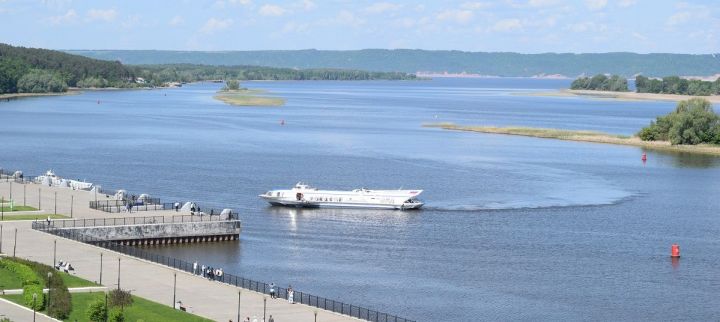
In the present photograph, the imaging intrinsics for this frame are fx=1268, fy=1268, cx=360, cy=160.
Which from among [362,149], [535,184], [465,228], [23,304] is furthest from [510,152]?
[23,304]

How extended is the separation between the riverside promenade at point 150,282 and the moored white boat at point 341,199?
19.9m

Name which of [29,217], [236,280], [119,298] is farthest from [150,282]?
[29,217]

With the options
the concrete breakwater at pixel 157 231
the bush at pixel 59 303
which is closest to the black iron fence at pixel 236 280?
the concrete breakwater at pixel 157 231

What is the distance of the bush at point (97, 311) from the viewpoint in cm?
5019

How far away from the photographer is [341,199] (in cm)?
10012

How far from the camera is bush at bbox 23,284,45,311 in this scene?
52.0m

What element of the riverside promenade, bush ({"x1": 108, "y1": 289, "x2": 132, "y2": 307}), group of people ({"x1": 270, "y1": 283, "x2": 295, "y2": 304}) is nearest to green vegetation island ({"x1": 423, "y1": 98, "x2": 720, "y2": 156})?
the riverside promenade

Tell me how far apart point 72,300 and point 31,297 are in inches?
98.3

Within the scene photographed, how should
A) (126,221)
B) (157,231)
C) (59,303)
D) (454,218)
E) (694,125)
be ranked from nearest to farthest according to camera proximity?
(59,303)
(157,231)
(126,221)
(454,218)
(694,125)

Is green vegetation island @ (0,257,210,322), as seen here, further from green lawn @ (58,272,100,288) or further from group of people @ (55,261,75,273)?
group of people @ (55,261,75,273)

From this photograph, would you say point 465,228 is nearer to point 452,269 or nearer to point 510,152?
point 452,269

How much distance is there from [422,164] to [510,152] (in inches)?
892

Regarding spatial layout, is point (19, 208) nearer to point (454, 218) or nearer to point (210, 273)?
point (210, 273)

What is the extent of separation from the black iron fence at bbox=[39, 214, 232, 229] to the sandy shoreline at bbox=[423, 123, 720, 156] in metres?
94.1
